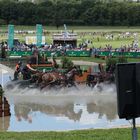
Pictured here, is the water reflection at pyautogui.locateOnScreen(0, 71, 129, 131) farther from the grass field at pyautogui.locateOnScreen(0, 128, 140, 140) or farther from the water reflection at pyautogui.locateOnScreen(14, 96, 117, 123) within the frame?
the grass field at pyautogui.locateOnScreen(0, 128, 140, 140)

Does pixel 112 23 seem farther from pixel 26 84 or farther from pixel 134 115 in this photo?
pixel 134 115

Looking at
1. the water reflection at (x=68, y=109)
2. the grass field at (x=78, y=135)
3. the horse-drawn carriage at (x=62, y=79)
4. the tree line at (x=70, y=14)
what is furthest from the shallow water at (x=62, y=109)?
the tree line at (x=70, y=14)

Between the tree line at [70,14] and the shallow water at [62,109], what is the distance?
11384cm

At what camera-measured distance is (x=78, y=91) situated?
28.3m

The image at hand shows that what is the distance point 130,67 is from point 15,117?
1380 cm

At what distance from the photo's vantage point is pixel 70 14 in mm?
148000

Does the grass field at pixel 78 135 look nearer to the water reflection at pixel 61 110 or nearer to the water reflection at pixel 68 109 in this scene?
the water reflection at pixel 61 110

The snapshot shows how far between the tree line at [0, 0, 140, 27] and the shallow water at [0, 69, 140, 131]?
373 ft

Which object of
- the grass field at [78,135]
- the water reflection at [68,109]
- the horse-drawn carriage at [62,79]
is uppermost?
the grass field at [78,135]

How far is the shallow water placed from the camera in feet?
61.7

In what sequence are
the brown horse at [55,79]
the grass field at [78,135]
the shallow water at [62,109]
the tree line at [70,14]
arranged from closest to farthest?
the grass field at [78,135] → the shallow water at [62,109] → the brown horse at [55,79] → the tree line at [70,14]

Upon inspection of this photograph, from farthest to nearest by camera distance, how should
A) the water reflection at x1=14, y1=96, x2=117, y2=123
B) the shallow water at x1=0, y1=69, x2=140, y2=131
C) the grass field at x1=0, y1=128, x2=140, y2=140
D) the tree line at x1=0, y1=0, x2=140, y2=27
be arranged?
the tree line at x1=0, y1=0, x2=140, y2=27 < the water reflection at x1=14, y1=96, x2=117, y2=123 < the shallow water at x1=0, y1=69, x2=140, y2=131 < the grass field at x1=0, y1=128, x2=140, y2=140

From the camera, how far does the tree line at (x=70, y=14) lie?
14250 cm

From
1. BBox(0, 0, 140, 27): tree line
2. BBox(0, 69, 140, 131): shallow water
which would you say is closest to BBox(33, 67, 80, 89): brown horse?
BBox(0, 69, 140, 131): shallow water
